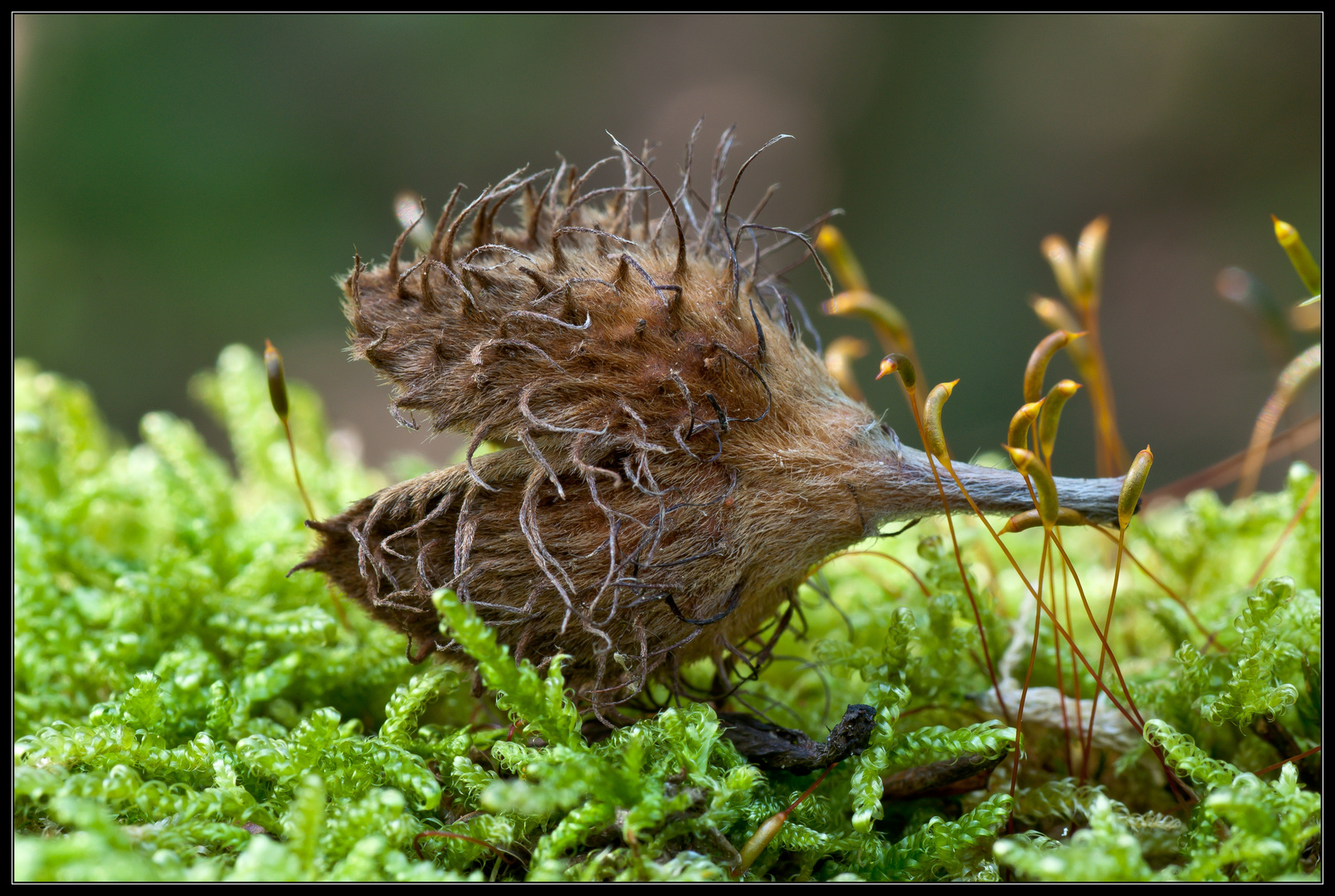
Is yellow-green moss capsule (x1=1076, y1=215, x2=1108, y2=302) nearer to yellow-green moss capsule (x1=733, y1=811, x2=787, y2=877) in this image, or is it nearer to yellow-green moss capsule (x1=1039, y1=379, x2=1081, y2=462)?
yellow-green moss capsule (x1=1039, y1=379, x2=1081, y2=462)

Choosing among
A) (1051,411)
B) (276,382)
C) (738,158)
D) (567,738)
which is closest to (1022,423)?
(1051,411)

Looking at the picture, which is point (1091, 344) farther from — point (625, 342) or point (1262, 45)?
point (1262, 45)

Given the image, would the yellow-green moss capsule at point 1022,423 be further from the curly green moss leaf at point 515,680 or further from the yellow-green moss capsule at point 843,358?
the curly green moss leaf at point 515,680

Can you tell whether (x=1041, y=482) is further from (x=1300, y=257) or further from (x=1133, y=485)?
(x=1300, y=257)

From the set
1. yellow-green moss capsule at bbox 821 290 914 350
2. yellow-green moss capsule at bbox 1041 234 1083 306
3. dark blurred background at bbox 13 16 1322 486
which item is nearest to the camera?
yellow-green moss capsule at bbox 821 290 914 350

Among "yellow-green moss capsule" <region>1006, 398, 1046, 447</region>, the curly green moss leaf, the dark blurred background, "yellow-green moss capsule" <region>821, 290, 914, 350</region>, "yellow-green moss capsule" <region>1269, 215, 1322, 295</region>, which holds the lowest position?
the curly green moss leaf

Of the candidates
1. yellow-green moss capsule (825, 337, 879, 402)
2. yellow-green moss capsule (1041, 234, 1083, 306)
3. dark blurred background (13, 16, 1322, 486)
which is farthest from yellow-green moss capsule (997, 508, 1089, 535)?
dark blurred background (13, 16, 1322, 486)

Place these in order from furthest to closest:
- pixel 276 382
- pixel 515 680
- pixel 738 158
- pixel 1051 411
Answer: pixel 738 158, pixel 276 382, pixel 1051 411, pixel 515 680
